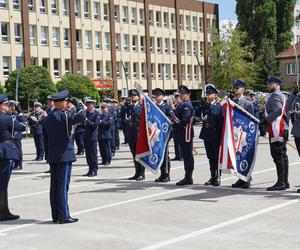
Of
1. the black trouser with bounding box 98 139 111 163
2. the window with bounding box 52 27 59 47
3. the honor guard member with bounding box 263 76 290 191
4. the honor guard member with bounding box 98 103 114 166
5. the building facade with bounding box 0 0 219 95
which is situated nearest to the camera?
the honor guard member with bounding box 263 76 290 191

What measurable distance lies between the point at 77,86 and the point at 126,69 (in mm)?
15638

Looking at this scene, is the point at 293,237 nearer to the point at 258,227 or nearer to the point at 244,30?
the point at 258,227

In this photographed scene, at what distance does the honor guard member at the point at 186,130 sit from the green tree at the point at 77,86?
39.6 meters

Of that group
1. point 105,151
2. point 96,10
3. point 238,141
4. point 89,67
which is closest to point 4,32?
point 89,67

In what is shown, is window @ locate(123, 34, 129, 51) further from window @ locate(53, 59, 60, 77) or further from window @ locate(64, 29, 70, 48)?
window @ locate(53, 59, 60, 77)

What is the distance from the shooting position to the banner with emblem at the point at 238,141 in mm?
11094

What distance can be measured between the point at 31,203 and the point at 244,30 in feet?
223

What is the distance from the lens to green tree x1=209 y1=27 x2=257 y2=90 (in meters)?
66.2

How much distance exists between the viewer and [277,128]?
10914 millimetres

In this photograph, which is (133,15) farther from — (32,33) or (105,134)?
(105,134)

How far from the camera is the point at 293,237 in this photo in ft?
24.2

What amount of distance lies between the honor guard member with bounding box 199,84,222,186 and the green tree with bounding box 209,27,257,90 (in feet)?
180

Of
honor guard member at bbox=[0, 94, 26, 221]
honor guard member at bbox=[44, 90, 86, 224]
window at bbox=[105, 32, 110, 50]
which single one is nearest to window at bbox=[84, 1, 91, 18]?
window at bbox=[105, 32, 110, 50]

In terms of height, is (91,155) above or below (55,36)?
below
